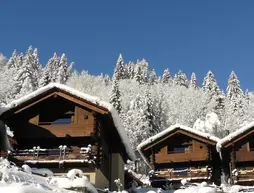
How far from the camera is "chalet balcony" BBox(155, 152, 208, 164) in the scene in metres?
31.5

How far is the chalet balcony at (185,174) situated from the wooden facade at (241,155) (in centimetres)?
214

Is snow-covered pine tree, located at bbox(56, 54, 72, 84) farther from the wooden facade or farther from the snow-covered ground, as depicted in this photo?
the snow-covered ground

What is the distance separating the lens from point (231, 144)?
92.3 feet

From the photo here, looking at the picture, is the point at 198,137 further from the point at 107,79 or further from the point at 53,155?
the point at 107,79

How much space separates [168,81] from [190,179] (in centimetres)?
7094

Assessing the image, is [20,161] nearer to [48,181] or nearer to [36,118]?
[36,118]

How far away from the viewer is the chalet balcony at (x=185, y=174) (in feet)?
101

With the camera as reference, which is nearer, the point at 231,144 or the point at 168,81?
the point at 231,144

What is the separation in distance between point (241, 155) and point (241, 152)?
214 mm

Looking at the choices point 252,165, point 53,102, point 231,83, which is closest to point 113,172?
point 53,102

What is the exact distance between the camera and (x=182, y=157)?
31.8 metres

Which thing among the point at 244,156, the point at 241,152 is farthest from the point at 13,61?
the point at 244,156

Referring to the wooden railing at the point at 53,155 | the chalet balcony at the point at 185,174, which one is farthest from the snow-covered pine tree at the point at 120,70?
the wooden railing at the point at 53,155

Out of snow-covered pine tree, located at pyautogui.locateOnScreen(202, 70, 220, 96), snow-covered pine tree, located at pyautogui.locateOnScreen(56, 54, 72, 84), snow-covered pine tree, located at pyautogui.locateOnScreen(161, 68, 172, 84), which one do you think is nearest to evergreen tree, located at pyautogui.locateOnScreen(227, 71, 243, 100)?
snow-covered pine tree, located at pyautogui.locateOnScreen(202, 70, 220, 96)
